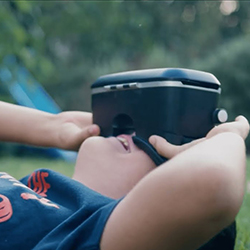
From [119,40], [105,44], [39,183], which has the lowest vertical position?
[105,44]

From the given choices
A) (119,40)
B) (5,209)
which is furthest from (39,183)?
(119,40)

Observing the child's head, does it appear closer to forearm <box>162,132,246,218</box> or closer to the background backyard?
forearm <box>162,132,246,218</box>

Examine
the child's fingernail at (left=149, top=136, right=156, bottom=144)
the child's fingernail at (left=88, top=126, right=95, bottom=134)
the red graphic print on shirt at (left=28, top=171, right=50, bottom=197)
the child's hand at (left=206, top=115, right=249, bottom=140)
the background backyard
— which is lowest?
the background backyard

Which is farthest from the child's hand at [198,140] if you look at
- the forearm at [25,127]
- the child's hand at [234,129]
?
the forearm at [25,127]

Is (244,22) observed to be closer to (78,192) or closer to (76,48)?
(76,48)

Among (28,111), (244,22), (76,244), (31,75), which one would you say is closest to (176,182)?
(76,244)

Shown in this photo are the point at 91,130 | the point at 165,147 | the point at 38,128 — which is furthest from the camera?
the point at 38,128

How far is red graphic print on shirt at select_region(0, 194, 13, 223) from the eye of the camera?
95cm

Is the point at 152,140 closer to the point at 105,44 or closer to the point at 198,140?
the point at 198,140

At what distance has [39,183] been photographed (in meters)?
1.12

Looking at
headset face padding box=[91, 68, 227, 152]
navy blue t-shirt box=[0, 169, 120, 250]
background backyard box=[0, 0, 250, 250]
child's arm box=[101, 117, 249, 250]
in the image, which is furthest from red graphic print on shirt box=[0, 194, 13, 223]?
background backyard box=[0, 0, 250, 250]

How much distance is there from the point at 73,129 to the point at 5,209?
445 millimetres

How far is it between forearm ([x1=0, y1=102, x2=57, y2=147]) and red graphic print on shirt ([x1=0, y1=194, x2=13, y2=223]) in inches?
15.6

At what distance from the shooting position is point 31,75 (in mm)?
6117
